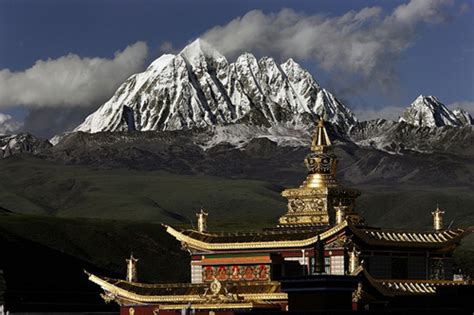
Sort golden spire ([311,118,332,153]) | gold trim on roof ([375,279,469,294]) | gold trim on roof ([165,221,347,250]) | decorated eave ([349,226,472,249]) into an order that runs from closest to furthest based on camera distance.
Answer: gold trim on roof ([165,221,347,250]) → gold trim on roof ([375,279,469,294]) → decorated eave ([349,226,472,249]) → golden spire ([311,118,332,153])

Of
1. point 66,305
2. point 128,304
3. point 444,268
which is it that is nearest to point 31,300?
point 66,305

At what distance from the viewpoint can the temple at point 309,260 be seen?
55.2 metres

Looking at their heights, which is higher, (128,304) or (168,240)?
(168,240)

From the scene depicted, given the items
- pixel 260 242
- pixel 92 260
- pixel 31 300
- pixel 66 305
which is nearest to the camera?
pixel 260 242

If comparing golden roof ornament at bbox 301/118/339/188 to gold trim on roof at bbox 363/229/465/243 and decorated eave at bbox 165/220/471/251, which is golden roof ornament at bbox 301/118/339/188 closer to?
decorated eave at bbox 165/220/471/251

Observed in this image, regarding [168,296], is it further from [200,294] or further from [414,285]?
[414,285]

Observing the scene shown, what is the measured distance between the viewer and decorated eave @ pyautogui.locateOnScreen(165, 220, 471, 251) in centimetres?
5612

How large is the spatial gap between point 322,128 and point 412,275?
8436 millimetres

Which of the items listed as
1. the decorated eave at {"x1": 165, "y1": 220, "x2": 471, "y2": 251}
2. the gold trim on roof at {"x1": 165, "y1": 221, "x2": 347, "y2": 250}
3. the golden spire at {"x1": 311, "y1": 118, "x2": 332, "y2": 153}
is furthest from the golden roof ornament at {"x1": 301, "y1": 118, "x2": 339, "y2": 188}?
the gold trim on roof at {"x1": 165, "y1": 221, "x2": 347, "y2": 250}

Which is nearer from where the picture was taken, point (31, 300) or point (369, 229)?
point (369, 229)

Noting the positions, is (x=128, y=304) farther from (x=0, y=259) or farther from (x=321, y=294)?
(x=0, y=259)

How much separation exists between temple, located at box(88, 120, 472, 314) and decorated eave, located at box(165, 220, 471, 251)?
0.04 meters

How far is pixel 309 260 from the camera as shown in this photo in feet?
186

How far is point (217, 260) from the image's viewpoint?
59406mm
